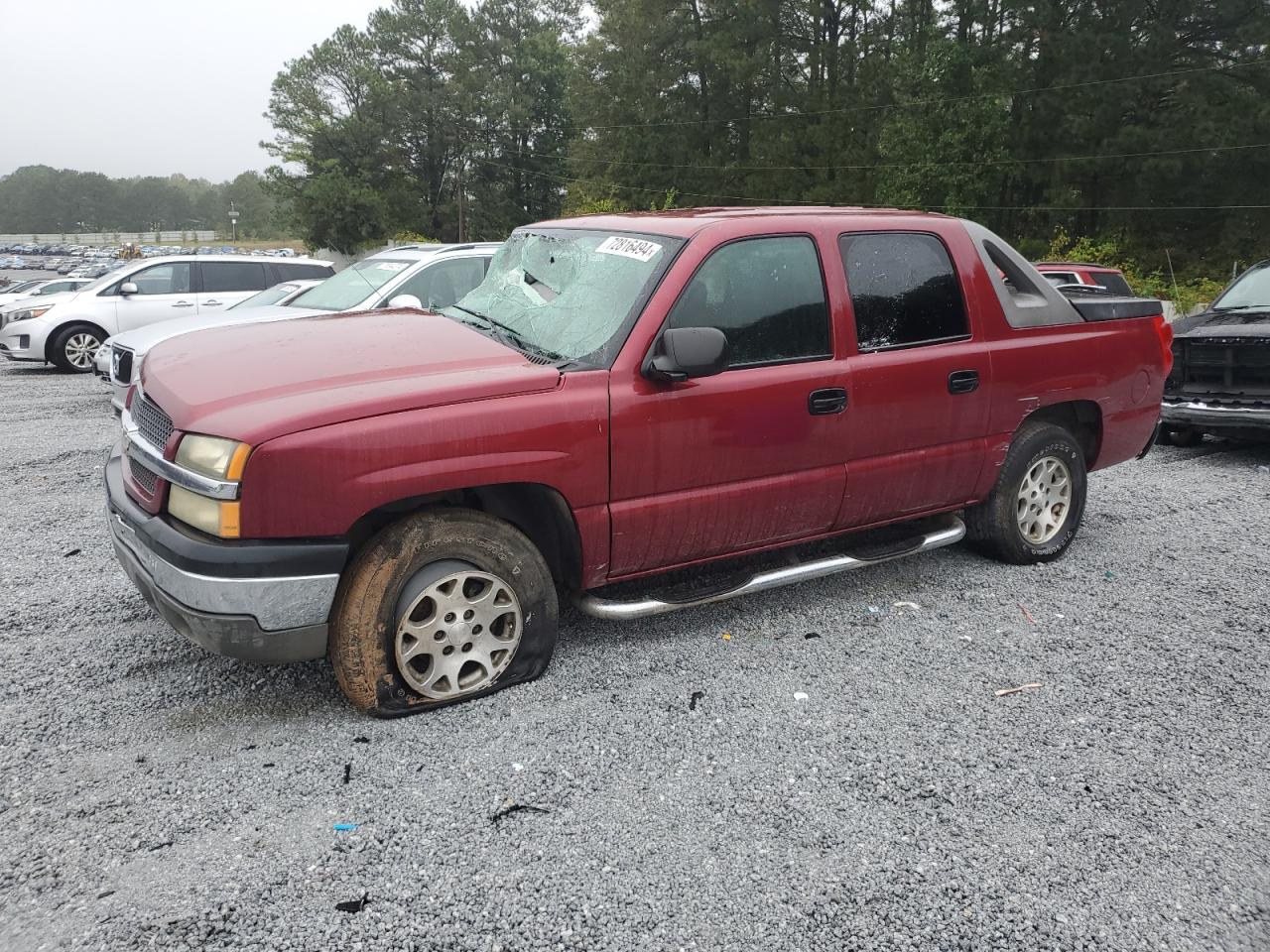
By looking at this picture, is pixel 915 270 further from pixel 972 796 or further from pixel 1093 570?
pixel 972 796

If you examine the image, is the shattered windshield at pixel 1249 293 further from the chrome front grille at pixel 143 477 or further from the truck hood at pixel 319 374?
the chrome front grille at pixel 143 477

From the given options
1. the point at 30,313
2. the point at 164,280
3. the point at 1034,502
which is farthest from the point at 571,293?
the point at 30,313

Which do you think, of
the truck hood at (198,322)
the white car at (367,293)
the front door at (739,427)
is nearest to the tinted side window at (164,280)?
the white car at (367,293)

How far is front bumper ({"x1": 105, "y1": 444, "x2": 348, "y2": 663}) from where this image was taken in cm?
306

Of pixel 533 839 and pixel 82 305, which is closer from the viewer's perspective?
pixel 533 839

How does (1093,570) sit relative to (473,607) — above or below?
below

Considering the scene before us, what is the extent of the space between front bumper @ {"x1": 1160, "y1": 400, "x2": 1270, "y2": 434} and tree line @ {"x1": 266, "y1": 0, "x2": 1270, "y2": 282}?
102ft

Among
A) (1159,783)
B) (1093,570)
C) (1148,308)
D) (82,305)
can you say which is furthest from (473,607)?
(82,305)

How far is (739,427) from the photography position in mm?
3848

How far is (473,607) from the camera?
347 centimetres

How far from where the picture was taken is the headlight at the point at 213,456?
301cm

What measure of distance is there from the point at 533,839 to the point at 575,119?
203ft

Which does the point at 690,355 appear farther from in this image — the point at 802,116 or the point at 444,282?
the point at 802,116

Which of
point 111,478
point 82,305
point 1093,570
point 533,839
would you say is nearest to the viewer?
point 533,839
